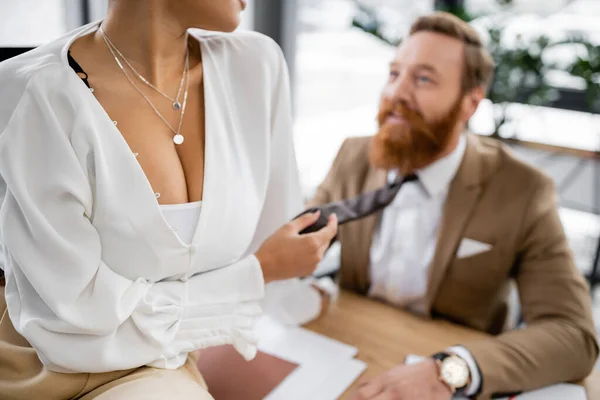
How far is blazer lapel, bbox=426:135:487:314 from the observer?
1357 millimetres

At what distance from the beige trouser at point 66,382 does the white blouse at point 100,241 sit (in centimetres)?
2

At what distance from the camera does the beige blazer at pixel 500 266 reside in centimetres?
111

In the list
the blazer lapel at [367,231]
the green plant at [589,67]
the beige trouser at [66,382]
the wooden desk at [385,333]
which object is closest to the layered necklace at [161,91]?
the beige trouser at [66,382]

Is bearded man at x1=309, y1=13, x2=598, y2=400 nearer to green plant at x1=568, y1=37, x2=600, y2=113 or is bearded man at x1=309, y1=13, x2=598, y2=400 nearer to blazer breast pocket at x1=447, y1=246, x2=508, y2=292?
blazer breast pocket at x1=447, y1=246, x2=508, y2=292

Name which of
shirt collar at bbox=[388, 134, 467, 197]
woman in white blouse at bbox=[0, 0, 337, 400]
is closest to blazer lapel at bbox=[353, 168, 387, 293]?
shirt collar at bbox=[388, 134, 467, 197]

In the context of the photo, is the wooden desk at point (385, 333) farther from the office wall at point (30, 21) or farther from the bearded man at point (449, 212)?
the office wall at point (30, 21)

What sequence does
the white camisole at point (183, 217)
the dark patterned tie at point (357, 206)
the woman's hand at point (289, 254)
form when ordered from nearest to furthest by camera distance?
the white camisole at point (183, 217)
the woman's hand at point (289, 254)
the dark patterned tie at point (357, 206)

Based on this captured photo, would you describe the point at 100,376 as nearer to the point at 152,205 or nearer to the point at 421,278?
the point at 152,205

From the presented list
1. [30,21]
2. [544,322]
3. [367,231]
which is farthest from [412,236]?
[30,21]

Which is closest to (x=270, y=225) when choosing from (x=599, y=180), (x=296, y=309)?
(x=296, y=309)

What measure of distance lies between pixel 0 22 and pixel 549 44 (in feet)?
6.02

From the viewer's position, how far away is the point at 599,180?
2852 millimetres

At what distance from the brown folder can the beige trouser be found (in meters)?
0.23

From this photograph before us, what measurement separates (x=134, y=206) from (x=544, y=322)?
87cm
